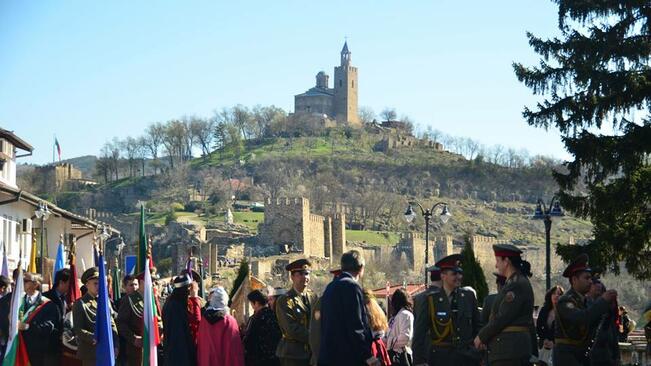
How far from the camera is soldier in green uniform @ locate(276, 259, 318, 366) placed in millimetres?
14547

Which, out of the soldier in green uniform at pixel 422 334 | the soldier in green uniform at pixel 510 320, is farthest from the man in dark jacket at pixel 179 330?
the soldier in green uniform at pixel 510 320

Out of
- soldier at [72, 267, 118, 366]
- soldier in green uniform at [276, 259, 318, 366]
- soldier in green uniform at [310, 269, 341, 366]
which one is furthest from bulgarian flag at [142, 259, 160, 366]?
soldier in green uniform at [310, 269, 341, 366]

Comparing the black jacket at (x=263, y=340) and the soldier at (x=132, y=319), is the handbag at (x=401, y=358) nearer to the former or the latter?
the black jacket at (x=263, y=340)

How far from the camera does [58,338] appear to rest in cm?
1678

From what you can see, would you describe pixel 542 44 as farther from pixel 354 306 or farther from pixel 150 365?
pixel 354 306

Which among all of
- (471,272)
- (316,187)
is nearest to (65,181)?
(316,187)

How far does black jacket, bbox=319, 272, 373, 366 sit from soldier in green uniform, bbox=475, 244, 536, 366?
4.17 ft

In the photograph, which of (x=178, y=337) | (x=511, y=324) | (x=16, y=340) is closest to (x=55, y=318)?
(x=16, y=340)

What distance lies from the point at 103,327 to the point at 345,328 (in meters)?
4.75

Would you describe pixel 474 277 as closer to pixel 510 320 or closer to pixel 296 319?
pixel 296 319

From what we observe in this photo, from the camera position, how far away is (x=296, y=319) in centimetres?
1463

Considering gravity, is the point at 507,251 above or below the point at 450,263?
above

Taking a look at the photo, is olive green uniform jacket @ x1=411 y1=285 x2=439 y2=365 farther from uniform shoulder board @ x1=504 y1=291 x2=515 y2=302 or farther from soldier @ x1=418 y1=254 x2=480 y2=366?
uniform shoulder board @ x1=504 y1=291 x2=515 y2=302

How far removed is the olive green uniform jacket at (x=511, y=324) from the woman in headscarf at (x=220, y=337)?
142 inches
